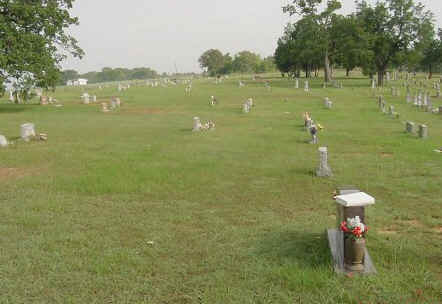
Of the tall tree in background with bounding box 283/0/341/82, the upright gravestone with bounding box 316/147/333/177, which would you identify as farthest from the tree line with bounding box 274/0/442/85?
the upright gravestone with bounding box 316/147/333/177

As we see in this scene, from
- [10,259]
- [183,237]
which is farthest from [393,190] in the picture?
[10,259]

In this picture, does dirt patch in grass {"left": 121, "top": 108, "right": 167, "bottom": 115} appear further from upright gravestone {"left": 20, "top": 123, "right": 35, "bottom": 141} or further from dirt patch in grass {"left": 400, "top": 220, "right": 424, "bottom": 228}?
dirt patch in grass {"left": 400, "top": 220, "right": 424, "bottom": 228}

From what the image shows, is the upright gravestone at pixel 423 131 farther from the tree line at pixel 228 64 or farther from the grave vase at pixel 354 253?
the tree line at pixel 228 64

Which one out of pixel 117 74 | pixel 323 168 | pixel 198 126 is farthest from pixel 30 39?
pixel 117 74

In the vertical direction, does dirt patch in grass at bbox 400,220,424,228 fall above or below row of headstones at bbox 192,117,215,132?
below

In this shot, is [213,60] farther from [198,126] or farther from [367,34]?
[198,126]

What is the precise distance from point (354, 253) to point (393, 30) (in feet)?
175

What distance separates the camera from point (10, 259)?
6.20m

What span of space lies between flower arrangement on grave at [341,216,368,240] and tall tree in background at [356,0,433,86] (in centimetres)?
4877

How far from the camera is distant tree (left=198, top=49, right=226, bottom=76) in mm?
123438

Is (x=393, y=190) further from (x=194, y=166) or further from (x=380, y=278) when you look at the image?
(x=194, y=166)

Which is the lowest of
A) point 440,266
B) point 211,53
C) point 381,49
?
point 440,266

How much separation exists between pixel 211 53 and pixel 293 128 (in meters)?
108

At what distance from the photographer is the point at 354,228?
552 centimetres
